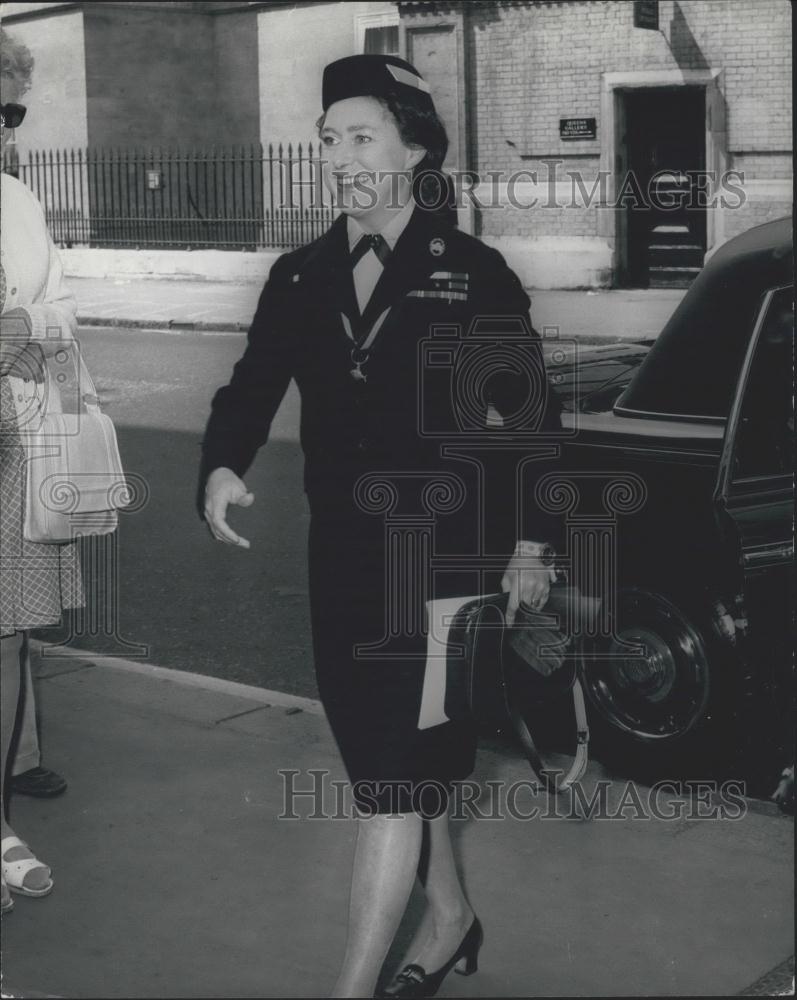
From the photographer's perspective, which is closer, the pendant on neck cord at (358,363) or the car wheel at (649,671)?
the pendant on neck cord at (358,363)

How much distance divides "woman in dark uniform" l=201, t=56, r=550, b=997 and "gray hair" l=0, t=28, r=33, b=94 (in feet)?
3.20

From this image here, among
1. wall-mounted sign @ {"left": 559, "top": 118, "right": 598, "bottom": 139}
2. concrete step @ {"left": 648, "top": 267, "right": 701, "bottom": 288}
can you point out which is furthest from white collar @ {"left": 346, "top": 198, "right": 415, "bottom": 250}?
wall-mounted sign @ {"left": 559, "top": 118, "right": 598, "bottom": 139}

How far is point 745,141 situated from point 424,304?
18.4 meters

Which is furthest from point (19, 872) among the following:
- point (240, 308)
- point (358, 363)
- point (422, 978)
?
point (240, 308)

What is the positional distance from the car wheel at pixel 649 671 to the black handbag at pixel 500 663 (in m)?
1.55

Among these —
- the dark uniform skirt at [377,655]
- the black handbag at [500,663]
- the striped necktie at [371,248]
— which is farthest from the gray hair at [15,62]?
the black handbag at [500,663]

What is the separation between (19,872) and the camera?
387 cm

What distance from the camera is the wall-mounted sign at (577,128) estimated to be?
21.7m

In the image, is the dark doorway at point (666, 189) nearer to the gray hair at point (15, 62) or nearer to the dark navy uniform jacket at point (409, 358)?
the gray hair at point (15, 62)

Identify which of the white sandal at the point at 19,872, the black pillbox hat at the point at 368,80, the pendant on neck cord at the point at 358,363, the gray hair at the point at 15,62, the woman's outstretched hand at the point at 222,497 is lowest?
the white sandal at the point at 19,872

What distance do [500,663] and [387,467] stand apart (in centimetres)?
47

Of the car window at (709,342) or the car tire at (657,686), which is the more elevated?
the car window at (709,342)

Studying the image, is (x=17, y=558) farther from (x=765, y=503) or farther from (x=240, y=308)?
(x=240, y=308)

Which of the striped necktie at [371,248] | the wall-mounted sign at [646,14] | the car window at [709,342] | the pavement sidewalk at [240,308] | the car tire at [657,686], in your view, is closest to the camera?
the striped necktie at [371,248]
